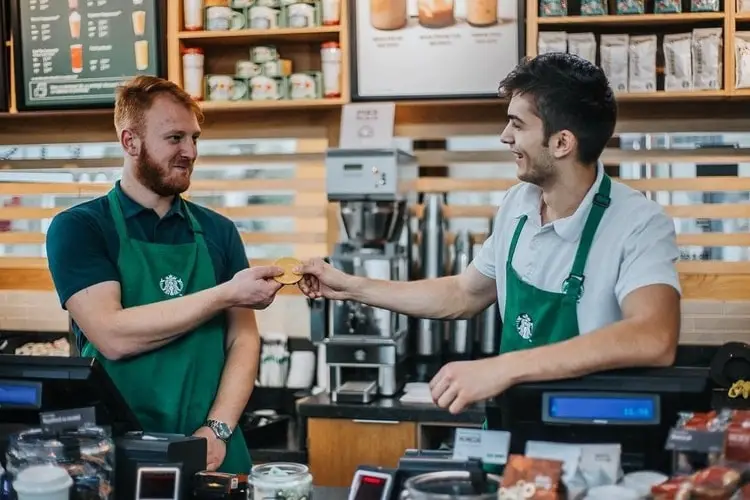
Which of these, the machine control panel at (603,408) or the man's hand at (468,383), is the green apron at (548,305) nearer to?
the man's hand at (468,383)

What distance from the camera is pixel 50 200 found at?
184 inches

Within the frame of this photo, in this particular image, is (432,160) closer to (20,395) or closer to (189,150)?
(189,150)

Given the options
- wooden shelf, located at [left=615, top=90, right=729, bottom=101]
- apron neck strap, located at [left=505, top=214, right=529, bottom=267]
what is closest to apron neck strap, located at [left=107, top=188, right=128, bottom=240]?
apron neck strap, located at [left=505, top=214, right=529, bottom=267]

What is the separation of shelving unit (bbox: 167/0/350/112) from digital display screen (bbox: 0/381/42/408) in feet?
8.05

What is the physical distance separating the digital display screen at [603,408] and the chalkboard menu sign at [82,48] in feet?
10.2

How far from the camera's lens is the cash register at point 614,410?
1.51 metres

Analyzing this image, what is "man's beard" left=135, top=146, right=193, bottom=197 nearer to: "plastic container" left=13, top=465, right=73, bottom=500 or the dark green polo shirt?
the dark green polo shirt

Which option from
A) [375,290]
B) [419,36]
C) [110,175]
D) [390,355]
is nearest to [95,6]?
[110,175]

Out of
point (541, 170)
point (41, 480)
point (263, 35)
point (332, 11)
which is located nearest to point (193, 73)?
point (263, 35)

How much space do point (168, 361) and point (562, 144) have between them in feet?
3.67

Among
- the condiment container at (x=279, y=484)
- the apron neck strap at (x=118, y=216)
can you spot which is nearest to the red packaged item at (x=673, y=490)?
the condiment container at (x=279, y=484)

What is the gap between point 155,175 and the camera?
246 cm

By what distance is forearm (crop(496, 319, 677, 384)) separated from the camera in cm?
170

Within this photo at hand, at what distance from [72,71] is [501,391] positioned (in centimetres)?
325
